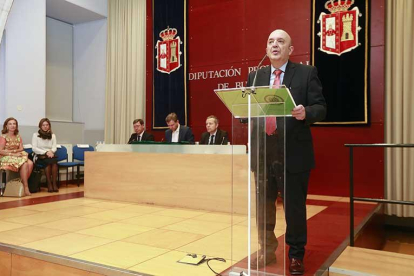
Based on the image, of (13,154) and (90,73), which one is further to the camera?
(90,73)

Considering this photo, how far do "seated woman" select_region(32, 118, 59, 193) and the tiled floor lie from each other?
4.36 feet

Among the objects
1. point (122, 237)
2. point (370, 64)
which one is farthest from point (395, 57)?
point (122, 237)

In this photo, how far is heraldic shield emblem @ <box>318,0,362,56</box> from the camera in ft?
16.2

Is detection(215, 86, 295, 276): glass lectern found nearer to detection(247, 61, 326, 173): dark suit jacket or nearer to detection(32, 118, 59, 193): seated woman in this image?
detection(247, 61, 326, 173): dark suit jacket

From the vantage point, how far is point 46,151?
19.2 feet

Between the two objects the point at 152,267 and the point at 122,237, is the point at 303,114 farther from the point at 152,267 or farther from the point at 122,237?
the point at 122,237

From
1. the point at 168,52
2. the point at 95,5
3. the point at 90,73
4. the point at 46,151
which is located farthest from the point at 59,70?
the point at 168,52

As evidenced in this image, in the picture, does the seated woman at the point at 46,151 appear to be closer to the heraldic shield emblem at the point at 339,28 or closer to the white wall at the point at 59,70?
the white wall at the point at 59,70

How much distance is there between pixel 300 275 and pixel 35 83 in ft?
19.7

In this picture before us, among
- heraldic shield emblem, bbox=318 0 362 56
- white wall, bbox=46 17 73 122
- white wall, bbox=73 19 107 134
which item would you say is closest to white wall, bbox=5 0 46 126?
white wall, bbox=46 17 73 122

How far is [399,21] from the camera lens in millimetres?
4684

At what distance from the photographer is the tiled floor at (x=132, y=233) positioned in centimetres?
223

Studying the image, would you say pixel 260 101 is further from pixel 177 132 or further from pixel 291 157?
pixel 177 132

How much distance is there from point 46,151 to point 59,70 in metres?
2.65
